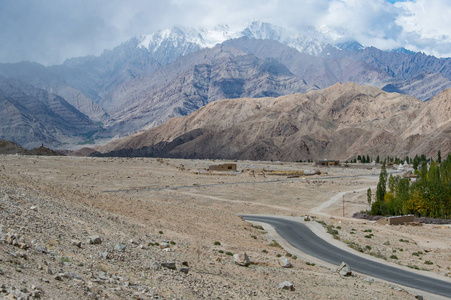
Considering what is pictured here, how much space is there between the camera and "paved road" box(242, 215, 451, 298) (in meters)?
23.0

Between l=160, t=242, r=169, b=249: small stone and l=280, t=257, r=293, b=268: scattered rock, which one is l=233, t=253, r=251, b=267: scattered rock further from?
l=160, t=242, r=169, b=249: small stone

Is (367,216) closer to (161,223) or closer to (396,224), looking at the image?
(396,224)

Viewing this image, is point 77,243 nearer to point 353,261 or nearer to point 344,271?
point 344,271

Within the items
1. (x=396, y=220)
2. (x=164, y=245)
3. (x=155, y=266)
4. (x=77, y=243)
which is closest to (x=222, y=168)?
(x=396, y=220)

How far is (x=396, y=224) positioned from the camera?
45.5 metres

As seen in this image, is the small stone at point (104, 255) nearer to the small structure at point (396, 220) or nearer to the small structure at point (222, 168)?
the small structure at point (396, 220)

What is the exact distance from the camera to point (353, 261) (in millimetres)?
27094

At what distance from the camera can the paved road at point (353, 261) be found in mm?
22969

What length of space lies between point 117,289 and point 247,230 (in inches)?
820

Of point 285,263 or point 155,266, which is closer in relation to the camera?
point 155,266


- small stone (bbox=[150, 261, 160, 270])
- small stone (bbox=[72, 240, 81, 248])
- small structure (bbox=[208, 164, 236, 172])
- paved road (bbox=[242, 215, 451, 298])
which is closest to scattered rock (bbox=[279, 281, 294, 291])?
small stone (bbox=[150, 261, 160, 270])

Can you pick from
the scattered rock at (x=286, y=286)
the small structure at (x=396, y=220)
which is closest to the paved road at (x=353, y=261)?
the scattered rock at (x=286, y=286)

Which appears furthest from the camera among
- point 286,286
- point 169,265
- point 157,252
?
point 157,252

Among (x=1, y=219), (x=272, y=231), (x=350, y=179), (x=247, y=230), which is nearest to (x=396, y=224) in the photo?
(x=272, y=231)
